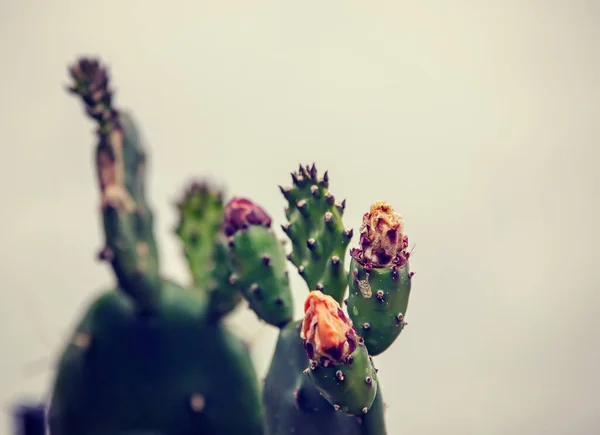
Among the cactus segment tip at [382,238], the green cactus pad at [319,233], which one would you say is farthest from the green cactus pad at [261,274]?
the cactus segment tip at [382,238]

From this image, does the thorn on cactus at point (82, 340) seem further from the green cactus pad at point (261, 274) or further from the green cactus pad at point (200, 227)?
the green cactus pad at point (261, 274)

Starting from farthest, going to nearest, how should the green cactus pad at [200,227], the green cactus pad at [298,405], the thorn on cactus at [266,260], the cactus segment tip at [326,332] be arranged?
the green cactus pad at [200,227], the thorn on cactus at [266,260], the green cactus pad at [298,405], the cactus segment tip at [326,332]

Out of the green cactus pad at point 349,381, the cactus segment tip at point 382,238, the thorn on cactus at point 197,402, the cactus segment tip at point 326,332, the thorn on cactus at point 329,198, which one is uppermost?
the thorn on cactus at point 329,198

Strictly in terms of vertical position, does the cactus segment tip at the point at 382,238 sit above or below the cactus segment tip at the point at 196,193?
below

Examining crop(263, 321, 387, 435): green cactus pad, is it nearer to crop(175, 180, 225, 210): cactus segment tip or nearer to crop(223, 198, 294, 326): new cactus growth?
crop(223, 198, 294, 326): new cactus growth

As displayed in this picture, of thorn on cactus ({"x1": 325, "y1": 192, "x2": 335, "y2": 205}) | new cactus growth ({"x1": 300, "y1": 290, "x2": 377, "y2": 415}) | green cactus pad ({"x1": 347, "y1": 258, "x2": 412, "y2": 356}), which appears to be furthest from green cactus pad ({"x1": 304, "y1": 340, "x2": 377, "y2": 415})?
thorn on cactus ({"x1": 325, "y1": 192, "x2": 335, "y2": 205})

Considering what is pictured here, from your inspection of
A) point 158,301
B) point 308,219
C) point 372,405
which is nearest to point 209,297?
point 158,301

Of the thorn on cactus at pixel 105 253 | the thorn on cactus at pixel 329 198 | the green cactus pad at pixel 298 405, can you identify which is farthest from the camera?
the thorn on cactus at pixel 105 253
